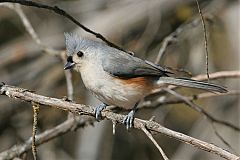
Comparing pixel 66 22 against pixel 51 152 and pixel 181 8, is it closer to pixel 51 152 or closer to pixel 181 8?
pixel 181 8

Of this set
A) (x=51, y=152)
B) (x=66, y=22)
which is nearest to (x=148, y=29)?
(x=66, y=22)

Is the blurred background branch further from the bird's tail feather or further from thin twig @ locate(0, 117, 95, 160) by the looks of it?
the bird's tail feather

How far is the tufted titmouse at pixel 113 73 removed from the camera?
3.03 m

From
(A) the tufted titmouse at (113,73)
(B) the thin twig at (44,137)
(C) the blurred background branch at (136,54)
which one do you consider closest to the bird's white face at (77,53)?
(A) the tufted titmouse at (113,73)

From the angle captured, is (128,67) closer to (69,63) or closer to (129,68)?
(129,68)

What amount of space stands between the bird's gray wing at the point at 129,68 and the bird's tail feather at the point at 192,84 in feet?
0.21

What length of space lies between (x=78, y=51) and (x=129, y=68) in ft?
1.05

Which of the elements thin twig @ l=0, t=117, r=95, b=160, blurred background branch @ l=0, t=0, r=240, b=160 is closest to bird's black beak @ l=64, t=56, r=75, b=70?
thin twig @ l=0, t=117, r=95, b=160

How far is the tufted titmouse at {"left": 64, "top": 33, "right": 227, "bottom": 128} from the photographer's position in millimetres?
3025

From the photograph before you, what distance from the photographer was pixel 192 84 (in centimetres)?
295

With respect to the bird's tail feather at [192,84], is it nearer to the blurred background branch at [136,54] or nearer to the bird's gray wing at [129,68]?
the bird's gray wing at [129,68]

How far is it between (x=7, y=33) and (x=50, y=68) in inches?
33.5

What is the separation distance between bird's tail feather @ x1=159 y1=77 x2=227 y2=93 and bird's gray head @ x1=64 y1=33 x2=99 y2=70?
452mm

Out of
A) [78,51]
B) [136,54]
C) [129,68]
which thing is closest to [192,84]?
[129,68]
